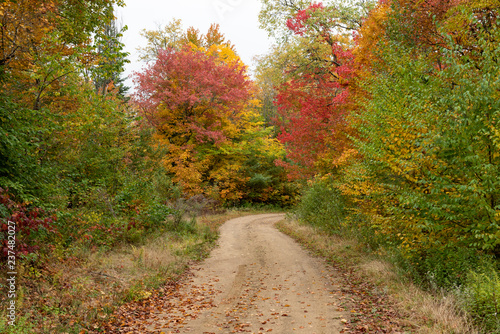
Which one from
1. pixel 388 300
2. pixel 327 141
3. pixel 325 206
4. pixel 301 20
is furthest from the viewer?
pixel 301 20

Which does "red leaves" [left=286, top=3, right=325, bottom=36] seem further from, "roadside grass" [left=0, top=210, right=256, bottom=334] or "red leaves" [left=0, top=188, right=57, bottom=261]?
"red leaves" [left=0, top=188, right=57, bottom=261]

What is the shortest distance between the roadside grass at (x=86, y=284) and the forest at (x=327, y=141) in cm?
7

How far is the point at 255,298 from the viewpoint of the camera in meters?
7.29

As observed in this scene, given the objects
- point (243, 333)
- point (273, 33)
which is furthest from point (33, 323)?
point (273, 33)

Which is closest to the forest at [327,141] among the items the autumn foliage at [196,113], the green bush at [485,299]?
the green bush at [485,299]

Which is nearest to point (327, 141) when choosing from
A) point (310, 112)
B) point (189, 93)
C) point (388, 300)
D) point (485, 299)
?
point (310, 112)

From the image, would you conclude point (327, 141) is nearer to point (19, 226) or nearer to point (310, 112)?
point (310, 112)

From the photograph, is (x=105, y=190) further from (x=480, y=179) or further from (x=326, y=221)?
(x=480, y=179)

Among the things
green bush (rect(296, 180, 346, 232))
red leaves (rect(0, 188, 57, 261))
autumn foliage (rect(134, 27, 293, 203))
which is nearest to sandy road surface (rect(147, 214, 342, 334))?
green bush (rect(296, 180, 346, 232))

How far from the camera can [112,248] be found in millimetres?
10234

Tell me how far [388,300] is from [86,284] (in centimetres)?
617

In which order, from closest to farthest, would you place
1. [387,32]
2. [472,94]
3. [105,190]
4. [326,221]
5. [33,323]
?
1. [33,323]
2. [472,94]
3. [387,32]
4. [105,190]
5. [326,221]

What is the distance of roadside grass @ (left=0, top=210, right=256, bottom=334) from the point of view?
5.18m

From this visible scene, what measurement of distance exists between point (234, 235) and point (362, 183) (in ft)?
29.4
